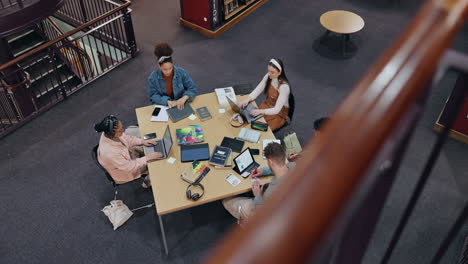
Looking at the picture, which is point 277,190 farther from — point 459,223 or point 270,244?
point 459,223

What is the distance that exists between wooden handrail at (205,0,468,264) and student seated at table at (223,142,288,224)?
2.73 metres

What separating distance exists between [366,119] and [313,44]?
6911 millimetres

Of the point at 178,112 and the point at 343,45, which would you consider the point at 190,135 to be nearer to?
the point at 178,112

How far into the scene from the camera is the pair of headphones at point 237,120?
171 inches

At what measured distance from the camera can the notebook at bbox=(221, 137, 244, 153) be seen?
4.12 m

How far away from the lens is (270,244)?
0.32 meters

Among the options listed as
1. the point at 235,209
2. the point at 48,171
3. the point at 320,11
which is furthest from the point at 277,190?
the point at 320,11

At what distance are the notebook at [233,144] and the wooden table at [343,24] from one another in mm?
3310

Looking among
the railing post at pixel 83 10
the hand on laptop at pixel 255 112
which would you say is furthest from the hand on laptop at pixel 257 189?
the railing post at pixel 83 10

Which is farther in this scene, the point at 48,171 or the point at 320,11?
the point at 320,11

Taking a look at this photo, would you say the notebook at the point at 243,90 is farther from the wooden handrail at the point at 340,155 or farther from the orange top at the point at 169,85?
the wooden handrail at the point at 340,155

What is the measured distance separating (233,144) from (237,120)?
0.33 meters

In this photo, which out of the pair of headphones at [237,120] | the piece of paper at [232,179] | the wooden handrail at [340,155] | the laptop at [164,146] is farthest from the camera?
the pair of headphones at [237,120]

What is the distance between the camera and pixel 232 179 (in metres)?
3.85
